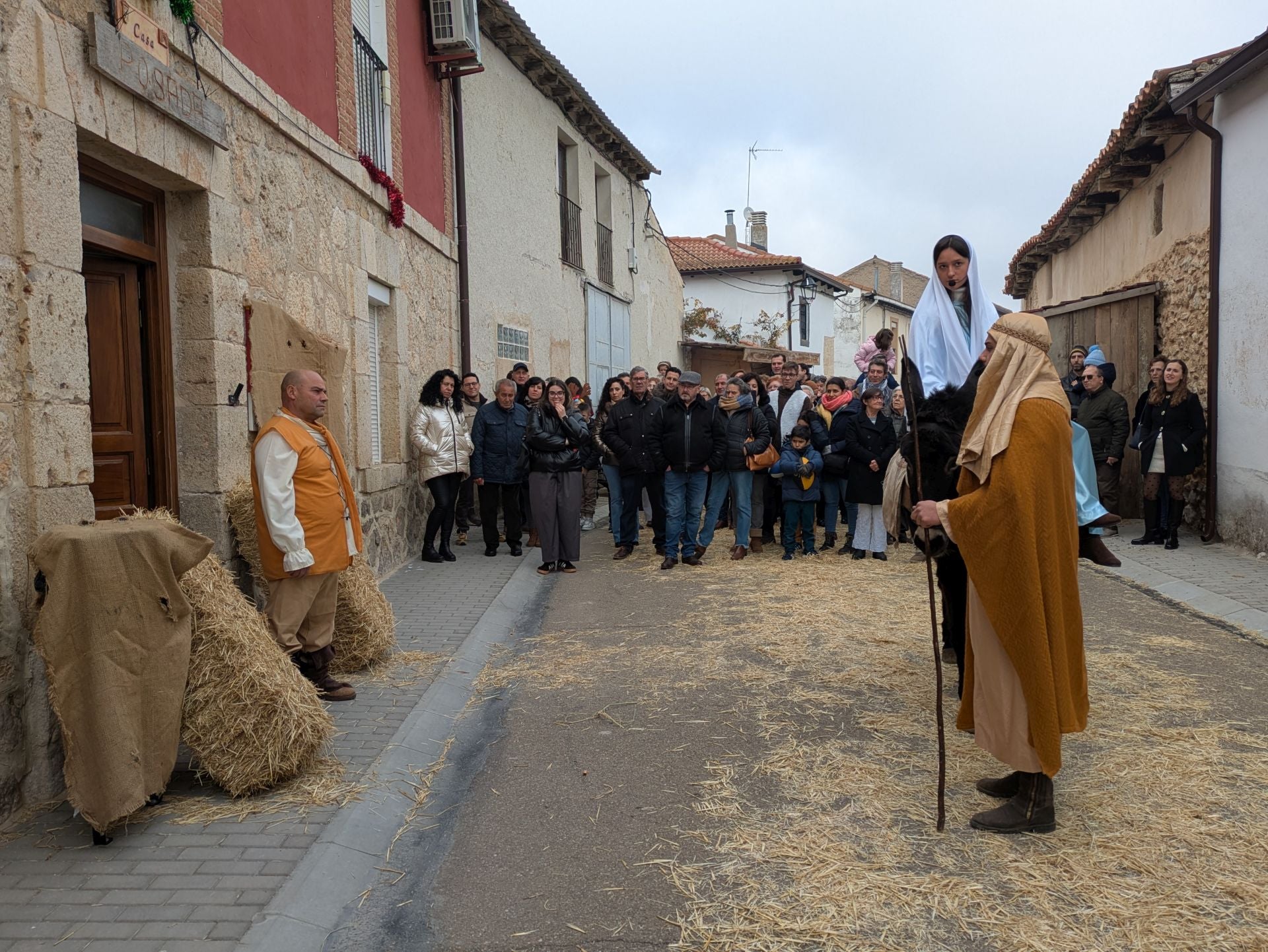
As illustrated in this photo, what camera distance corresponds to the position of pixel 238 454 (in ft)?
19.3

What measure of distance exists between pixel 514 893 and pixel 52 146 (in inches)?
138

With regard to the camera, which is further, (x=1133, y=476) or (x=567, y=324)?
(x=567, y=324)

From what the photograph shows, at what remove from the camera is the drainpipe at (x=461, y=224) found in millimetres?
11633

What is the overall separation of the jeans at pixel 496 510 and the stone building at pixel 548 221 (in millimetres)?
2473

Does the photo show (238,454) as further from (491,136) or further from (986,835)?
(491,136)

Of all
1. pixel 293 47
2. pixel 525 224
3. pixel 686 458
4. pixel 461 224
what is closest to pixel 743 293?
pixel 525 224

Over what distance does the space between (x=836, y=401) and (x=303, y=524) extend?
22.5ft

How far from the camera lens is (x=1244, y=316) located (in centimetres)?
978

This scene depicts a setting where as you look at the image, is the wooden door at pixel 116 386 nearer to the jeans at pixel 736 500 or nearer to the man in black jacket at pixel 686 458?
the man in black jacket at pixel 686 458

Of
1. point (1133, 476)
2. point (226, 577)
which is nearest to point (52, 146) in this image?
point (226, 577)

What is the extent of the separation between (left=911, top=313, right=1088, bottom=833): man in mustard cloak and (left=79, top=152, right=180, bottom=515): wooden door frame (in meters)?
4.27

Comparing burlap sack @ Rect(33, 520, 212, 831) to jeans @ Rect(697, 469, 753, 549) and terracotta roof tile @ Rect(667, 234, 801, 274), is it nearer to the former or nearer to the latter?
jeans @ Rect(697, 469, 753, 549)

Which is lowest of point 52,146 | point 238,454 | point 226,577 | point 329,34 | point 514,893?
point 514,893

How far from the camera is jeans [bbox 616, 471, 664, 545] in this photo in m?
10.1
